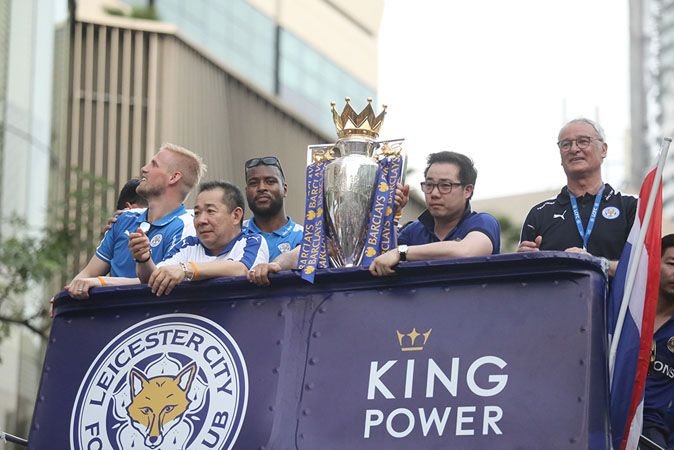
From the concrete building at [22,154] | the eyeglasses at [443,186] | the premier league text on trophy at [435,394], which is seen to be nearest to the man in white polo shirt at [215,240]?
the eyeglasses at [443,186]

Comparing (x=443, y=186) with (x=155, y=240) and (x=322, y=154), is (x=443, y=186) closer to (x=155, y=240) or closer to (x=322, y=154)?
(x=322, y=154)

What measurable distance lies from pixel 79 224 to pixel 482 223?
47.6 ft

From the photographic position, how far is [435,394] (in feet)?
21.6

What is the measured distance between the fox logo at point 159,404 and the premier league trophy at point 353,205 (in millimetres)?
885

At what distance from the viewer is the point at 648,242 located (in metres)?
7.03

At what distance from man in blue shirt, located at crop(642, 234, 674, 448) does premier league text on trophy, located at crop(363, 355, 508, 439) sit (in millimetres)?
1583

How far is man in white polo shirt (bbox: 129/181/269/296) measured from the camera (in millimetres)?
7668

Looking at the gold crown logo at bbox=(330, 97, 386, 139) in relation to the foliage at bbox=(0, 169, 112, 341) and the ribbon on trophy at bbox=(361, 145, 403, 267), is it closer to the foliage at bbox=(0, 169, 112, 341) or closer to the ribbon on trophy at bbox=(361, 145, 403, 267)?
the ribbon on trophy at bbox=(361, 145, 403, 267)

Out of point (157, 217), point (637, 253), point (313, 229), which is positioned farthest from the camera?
point (157, 217)

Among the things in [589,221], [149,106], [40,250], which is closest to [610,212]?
[589,221]

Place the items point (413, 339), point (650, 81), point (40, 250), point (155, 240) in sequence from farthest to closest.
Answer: point (650, 81) < point (40, 250) < point (155, 240) < point (413, 339)

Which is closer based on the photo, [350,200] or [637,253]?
[637,253]

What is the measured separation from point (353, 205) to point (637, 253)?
1.45 m

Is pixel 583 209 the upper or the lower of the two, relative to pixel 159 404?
upper
